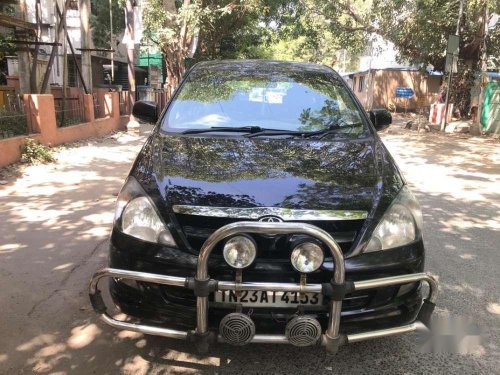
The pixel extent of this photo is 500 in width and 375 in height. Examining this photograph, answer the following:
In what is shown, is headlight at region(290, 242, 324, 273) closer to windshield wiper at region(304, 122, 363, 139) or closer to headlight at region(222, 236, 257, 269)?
headlight at region(222, 236, 257, 269)

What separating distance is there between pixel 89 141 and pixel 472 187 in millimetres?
8422

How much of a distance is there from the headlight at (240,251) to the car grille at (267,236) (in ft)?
0.31

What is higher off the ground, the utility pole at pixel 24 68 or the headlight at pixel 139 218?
the utility pole at pixel 24 68

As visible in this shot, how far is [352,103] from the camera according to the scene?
389 cm

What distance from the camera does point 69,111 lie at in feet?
36.5

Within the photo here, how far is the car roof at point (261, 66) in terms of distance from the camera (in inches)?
167

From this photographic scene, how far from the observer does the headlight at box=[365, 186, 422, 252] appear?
244 centimetres

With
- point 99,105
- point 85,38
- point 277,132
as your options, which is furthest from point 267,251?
point 85,38

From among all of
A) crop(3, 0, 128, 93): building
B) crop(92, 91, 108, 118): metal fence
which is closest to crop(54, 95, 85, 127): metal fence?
crop(92, 91, 108, 118): metal fence

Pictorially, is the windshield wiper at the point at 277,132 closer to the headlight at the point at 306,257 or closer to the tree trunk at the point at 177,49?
the headlight at the point at 306,257

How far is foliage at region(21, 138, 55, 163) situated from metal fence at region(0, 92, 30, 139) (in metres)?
0.26

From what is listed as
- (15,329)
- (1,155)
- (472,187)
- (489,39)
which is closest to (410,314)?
(15,329)

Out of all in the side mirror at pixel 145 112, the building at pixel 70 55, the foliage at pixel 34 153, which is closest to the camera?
the side mirror at pixel 145 112

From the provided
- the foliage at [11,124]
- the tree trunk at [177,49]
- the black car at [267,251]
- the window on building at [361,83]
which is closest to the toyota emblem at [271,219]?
the black car at [267,251]
